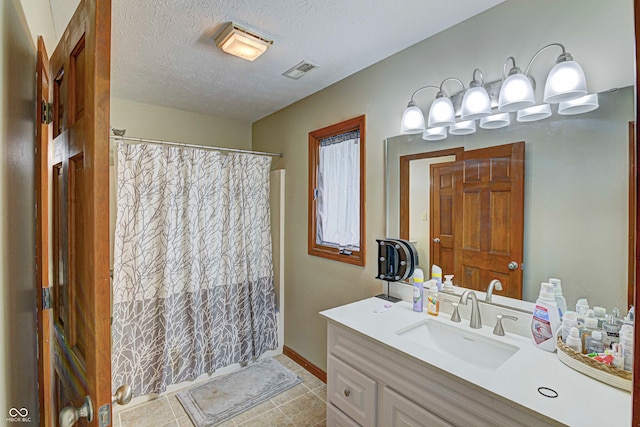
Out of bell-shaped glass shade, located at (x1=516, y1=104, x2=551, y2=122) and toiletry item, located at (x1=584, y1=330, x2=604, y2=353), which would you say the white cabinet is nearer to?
toiletry item, located at (x1=584, y1=330, x2=604, y2=353)

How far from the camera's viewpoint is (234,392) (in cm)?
240

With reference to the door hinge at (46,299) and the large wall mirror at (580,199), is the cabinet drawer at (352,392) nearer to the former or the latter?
the large wall mirror at (580,199)

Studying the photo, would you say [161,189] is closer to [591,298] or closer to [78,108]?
[78,108]

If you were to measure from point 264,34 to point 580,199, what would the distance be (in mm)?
1741

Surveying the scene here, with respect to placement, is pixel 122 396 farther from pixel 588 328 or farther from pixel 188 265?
pixel 188 265

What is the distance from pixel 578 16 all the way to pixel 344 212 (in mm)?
1696

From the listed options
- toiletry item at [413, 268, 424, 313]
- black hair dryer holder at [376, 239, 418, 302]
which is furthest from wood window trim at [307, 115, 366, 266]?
toiletry item at [413, 268, 424, 313]

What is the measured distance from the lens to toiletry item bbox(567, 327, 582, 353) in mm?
1139

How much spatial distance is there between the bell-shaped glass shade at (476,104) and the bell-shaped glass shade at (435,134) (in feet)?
0.57

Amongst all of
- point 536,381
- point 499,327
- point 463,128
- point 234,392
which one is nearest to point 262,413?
point 234,392

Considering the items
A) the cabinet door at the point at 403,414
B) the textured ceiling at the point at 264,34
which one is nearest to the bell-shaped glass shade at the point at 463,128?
the textured ceiling at the point at 264,34

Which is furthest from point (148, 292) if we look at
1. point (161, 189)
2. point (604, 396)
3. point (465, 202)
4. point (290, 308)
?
point (604, 396)

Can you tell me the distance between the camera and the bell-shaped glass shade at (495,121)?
4.79ft

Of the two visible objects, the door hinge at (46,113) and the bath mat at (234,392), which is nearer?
the door hinge at (46,113)
